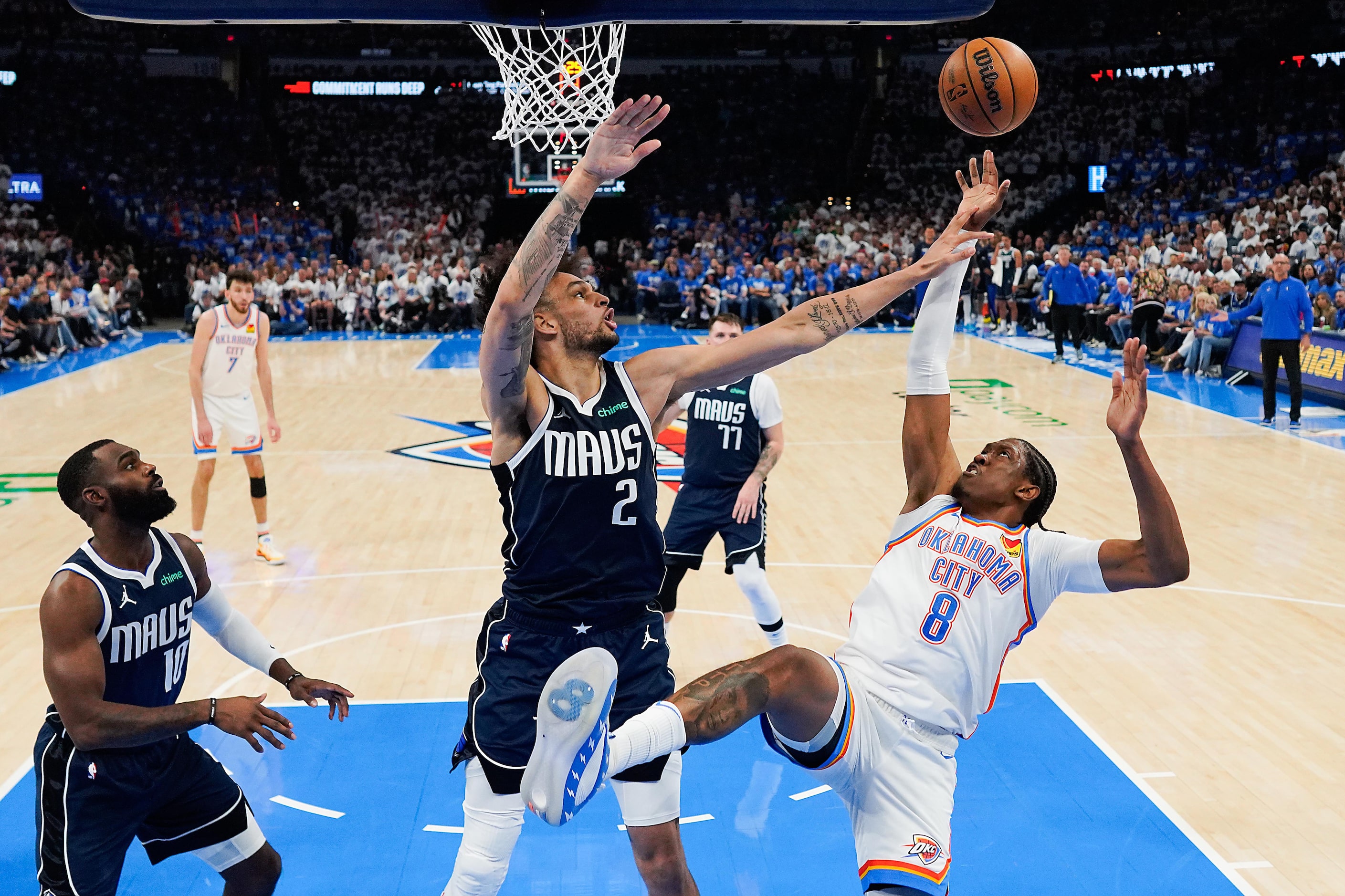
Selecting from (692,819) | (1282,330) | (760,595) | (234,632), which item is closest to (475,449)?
(760,595)

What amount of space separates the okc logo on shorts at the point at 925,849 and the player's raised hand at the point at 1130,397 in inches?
46.7

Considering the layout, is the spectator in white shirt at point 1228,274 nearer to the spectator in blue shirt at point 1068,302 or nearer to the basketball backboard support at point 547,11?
the spectator in blue shirt at point 1068,302

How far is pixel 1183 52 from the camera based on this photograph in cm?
3219

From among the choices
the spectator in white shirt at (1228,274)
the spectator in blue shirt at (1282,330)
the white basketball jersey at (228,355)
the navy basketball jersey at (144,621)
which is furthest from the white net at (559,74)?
the spectator in white shirt at (1228,274)

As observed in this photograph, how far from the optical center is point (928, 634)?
139 inches

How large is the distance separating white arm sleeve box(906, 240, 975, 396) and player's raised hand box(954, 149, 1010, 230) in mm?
213

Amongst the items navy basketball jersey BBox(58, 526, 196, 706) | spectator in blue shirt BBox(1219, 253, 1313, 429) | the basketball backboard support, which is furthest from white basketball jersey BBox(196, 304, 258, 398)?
spectator in blue shirt BBox(1219, 253, 1313, 429)

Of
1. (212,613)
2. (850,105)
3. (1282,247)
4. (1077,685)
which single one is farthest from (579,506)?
(850,105)

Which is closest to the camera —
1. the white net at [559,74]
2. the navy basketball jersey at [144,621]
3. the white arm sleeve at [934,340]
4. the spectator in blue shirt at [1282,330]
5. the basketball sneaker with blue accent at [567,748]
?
the basketball sneaker with blue accent at [567,748]

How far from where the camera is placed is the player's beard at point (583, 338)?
3467 millimetres

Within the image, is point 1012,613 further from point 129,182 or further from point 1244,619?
point 129,182

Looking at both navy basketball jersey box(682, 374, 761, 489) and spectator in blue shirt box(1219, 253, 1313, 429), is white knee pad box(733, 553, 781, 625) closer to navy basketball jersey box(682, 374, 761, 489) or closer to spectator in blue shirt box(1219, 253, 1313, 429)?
navy basketball jersey box(682, 374, 761, 489)

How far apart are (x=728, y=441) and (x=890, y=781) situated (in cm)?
313

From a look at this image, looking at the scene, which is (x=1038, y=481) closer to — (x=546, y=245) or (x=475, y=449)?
(x=546, y=245)
